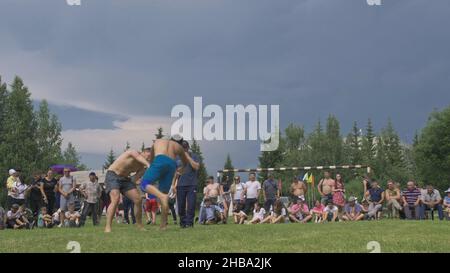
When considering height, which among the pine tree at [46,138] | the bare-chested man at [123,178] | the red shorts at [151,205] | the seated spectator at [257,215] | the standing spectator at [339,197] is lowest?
the seated spectator at [257,215]

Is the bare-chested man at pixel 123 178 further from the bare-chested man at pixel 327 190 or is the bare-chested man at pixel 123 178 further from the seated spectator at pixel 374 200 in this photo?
the seated spectator at pixel 374 200

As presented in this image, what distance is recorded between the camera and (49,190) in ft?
64.7

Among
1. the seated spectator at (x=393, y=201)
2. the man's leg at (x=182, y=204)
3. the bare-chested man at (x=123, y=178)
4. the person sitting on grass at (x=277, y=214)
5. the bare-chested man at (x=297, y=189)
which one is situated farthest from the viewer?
the bare-chested man at (x=297, y=189)

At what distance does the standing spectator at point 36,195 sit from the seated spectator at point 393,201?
43.9 ft

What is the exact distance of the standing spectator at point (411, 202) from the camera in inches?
857

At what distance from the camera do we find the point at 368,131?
106688 mm

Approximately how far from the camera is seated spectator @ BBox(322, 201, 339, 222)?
20875 millimetres

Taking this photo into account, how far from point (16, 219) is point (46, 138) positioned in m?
57.8

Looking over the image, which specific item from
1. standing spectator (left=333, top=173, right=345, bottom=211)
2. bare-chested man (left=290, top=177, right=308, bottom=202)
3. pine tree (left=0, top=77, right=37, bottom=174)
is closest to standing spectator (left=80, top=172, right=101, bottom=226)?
bare-chested man (left=290, top=177, right=308, bottom=202)

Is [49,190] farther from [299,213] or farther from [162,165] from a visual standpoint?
[162,165]

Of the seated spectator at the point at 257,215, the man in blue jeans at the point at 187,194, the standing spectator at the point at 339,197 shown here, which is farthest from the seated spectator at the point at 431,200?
the man in blue jeans at the point at 187,194

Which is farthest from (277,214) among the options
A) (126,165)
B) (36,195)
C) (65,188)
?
(126,165)

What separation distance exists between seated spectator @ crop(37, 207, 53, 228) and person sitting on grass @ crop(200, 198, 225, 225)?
5307 mm
